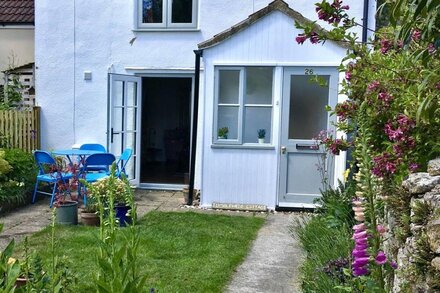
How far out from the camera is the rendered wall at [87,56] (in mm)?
9898

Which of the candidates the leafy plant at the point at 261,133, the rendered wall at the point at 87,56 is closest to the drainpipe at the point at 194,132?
the rendered wall at the point at 87,56

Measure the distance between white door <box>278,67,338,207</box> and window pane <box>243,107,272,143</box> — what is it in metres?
0.27

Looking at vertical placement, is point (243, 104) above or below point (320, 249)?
above

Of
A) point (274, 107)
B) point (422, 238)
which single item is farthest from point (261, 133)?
point (422, 238)

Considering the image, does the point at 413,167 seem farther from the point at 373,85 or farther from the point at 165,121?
the point at 165,121

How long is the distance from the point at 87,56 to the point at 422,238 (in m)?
9.01

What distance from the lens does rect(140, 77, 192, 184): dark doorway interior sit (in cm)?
1418

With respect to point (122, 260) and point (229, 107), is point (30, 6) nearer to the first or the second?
point (229, 107)

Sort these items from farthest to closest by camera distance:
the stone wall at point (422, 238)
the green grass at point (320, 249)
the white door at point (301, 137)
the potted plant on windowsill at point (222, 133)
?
the potted plant on windowsill at point (222, 133) → the white door at point (301, 137) → the green grass at point (320, 249) → the stone wall at point (422, 238)

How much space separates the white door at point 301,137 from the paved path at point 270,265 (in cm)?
123

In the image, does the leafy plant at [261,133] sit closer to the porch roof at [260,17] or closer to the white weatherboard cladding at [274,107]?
the white weatherboard cladding at [274,107]

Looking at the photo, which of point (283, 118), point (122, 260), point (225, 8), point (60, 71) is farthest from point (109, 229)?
point (60, 71)

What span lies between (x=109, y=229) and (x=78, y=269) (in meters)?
3.41

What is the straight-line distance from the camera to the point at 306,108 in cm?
843
